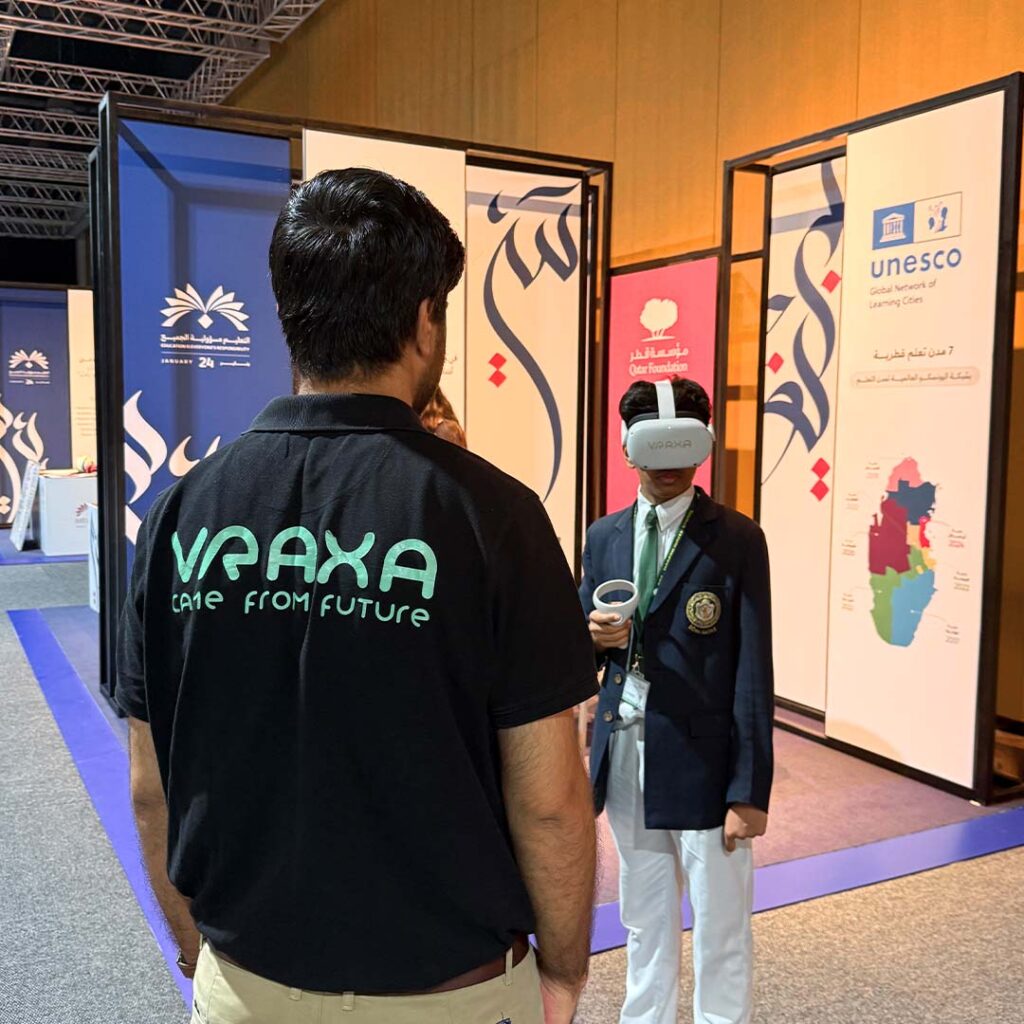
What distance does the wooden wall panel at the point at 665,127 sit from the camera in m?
6.46

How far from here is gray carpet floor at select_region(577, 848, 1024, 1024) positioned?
99.3 inches

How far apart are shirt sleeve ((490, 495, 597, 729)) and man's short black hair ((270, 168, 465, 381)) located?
217mm

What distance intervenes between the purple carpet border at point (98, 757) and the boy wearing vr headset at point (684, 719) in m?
0.96

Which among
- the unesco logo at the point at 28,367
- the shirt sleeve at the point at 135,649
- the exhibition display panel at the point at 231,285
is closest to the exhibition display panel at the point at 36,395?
the unesco logo at the point at 28,367

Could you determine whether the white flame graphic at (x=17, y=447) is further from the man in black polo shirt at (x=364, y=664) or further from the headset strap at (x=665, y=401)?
the man in black polo shirt at (x=364, y=664)

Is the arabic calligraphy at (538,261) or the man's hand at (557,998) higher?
the arabic calligraphy at (538,261)

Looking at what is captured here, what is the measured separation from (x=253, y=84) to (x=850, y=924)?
1299 cm

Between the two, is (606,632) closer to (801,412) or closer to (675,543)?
(675,543)

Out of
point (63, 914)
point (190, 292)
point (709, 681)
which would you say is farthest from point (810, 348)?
point (63, 914)

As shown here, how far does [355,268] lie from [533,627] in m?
0.37

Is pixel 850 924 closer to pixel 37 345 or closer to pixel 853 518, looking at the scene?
pixel 853 518

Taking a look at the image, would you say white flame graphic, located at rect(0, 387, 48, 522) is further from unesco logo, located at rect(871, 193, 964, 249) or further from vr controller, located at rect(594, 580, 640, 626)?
vr controller, located at rect(594, 580, 640, 626)

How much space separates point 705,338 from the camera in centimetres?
609

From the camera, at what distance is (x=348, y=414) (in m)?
1.02
